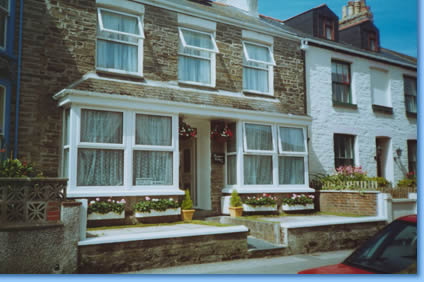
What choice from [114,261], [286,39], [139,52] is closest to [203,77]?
[139,52]

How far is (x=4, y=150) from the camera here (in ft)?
19.4

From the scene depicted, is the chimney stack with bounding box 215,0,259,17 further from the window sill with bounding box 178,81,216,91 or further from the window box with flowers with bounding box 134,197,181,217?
the window box with flowers with bounding box 134,197,181,217

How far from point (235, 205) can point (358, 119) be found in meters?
4.64

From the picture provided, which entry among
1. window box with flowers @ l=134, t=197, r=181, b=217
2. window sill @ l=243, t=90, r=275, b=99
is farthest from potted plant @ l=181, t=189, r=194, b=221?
window sill @ l=243, t=90, r=275, b=99

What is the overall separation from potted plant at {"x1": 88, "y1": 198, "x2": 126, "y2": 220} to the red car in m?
4.16

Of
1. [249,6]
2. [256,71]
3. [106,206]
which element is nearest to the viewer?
[106,206]

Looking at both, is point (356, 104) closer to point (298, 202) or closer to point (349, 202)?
point (349, 202)

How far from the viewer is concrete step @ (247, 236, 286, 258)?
21.2 feet

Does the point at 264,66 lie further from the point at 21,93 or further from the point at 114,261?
the point at 114,261

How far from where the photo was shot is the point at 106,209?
22.2 feet

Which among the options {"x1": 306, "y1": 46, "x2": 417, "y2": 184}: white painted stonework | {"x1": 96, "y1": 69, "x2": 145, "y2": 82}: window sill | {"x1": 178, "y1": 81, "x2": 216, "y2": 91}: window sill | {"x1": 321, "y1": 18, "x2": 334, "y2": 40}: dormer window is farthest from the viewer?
{"x1": 321, "y1": 18, "x2": 334, "y2": 40}: dormer window

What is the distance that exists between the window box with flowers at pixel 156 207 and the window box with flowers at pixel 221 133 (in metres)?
1.80

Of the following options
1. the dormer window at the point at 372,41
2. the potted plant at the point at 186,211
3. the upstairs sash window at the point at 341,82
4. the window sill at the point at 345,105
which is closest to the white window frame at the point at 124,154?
the potted plant at the point at 186,211

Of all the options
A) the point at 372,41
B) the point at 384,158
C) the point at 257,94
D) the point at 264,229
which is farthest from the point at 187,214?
the point at 372,41
